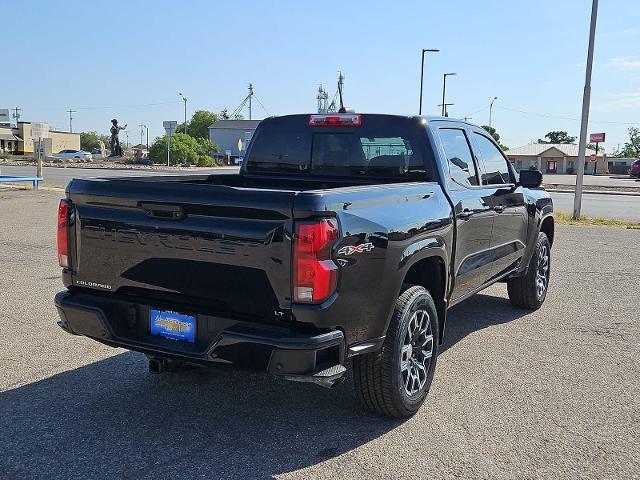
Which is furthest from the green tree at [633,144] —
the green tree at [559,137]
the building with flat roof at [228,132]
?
the building with flat roof at [228,132]

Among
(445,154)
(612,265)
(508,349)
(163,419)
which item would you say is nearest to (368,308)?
(163,419)

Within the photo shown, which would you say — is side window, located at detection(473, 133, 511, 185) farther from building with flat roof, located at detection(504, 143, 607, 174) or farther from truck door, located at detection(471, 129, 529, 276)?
building with flat roof, located at detection(504, 143, 607, 174)

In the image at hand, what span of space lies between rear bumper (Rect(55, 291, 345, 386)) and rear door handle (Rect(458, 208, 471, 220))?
178cm

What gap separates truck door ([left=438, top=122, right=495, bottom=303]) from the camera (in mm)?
4762

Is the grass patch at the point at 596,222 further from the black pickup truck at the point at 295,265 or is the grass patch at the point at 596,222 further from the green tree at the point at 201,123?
the green tree at the point at 201,123

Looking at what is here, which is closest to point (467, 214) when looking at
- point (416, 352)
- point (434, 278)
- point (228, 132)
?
point (434, 278)

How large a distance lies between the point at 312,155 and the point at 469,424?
2437 mm

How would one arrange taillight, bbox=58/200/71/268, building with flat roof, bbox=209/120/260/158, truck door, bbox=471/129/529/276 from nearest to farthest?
taillight, bbox=58/200/71/268 < truck door, bbox=471/129/529/276 < building with flat roof, bbox=209/120/260/158

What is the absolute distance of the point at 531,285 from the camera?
682 cm

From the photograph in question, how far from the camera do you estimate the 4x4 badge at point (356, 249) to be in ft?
10.9

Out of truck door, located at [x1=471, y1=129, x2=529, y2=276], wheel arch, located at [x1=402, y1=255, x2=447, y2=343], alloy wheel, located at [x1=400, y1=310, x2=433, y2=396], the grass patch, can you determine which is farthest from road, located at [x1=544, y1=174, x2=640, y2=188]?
alloy wheel, located at [x1=400, y1=310, x2=433, y2=396]

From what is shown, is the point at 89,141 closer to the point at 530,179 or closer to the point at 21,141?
the point at 21,141

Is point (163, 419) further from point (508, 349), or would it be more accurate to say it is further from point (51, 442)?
point (508, 349)

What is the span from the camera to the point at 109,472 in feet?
10.8
